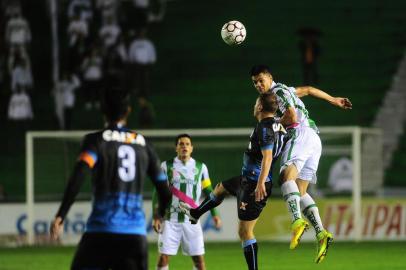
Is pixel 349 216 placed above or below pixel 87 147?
below

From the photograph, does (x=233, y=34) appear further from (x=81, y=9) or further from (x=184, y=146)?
(x=81, y=9)

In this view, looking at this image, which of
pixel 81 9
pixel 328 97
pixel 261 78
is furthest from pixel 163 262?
pixel 81 9

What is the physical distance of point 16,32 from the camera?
24.3 m

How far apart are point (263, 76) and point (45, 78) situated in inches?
671

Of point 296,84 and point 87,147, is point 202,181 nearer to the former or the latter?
point 87,147

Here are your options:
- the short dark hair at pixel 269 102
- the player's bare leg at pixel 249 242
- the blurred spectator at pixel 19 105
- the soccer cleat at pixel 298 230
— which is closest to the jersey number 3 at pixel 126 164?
the short dark hair at pixel 269 102

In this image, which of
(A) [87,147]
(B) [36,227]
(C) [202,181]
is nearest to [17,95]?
(B) [36,227]

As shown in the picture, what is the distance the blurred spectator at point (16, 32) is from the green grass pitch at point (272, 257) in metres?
7.35

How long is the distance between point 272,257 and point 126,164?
8.86m

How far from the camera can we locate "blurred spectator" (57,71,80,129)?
2316cm

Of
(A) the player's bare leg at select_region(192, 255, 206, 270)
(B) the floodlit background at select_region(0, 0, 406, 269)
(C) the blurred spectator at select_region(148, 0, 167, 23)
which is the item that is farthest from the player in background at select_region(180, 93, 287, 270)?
(C) the blurred spectator at select_region(148, 0, 167, 23)

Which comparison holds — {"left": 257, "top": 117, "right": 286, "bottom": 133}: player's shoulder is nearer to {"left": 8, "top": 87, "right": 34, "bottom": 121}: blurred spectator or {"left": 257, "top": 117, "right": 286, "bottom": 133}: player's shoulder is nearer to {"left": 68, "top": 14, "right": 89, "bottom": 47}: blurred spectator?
{"left": 8, "top": 87, "right": 34, "bottom": 121}: blurred spectator

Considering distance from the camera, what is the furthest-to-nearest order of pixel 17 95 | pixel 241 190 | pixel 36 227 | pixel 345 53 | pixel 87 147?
pixel 345 53 < pixel 17 95 < pixel 36 227 < pixel 241 190 < pixel 87 147

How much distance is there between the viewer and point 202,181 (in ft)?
38.6
